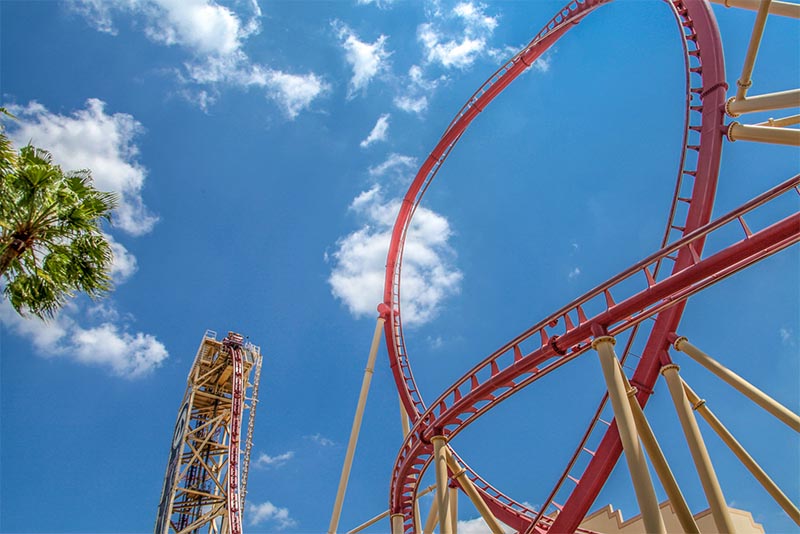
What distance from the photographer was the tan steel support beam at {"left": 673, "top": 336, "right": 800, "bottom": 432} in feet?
24.7

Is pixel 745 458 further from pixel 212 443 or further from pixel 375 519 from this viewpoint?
pixel 212 443

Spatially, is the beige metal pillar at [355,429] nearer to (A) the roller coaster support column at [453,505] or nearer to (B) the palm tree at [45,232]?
(A) the roller coaster support column at [453,505]

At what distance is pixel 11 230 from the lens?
21.8 ft

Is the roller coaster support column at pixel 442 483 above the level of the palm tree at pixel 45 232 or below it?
below

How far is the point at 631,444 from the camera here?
6.31 metres

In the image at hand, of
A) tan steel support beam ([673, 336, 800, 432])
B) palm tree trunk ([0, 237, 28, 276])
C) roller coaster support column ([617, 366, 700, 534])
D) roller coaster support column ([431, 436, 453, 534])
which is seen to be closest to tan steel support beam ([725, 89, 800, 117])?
tan steel support beam ([673, 336, 800, 432])

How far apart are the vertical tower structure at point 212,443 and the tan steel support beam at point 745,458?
15.8 metres

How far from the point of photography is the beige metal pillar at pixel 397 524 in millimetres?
11766

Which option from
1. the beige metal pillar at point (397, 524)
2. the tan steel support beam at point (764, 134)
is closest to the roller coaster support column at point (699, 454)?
the tan steel support beam at point (764, 134)

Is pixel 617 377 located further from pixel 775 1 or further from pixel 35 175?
pixel 35 175

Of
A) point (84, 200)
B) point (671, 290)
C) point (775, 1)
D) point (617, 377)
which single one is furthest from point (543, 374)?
point (84, 200)

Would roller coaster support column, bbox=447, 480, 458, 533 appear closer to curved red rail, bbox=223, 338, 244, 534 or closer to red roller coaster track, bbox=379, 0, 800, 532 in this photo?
red roller coaster track, bbox=379, 0, 800, 532

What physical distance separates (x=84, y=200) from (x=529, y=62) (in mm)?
11011

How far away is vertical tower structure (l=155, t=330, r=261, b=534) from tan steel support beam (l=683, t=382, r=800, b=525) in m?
15.8
